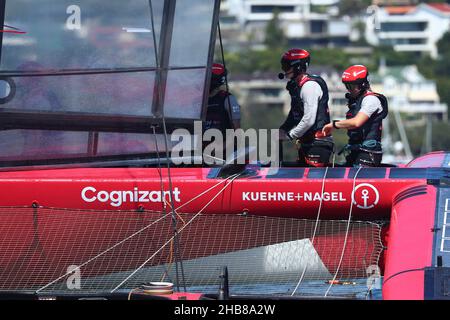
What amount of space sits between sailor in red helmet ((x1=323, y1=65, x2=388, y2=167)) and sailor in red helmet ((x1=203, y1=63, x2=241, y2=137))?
1.12m

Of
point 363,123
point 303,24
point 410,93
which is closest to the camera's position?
point 363,123

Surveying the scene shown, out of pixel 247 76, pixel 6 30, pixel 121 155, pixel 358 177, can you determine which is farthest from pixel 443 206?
pixel 247 76

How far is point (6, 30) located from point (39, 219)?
1559 mm

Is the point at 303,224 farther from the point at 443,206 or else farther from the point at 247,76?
the point at 247,76

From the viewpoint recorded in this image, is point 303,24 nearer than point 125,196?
No

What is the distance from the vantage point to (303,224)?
10695 millimetres

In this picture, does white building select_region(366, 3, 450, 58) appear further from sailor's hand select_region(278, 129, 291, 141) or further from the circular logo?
the circular logo

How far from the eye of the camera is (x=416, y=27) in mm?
120812

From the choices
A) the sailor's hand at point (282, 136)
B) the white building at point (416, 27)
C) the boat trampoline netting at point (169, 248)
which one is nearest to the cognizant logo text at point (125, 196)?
the boat trampoline netting at point (169, 248)

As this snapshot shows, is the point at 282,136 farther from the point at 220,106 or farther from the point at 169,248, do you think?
the point at 169,248

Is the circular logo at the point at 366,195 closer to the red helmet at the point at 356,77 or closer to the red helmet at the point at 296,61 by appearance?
the red helmet at the point at 356,77

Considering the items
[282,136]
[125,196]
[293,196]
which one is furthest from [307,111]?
[125,196]

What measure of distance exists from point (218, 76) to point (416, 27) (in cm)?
11053
